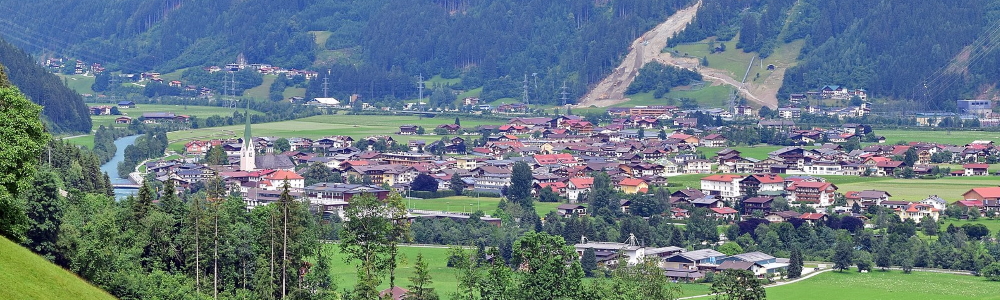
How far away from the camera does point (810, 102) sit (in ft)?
347

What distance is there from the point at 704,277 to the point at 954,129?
5361 centimetres

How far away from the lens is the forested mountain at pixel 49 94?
88000 mm

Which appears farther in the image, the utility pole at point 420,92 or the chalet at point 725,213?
the utility pole at point 420,92

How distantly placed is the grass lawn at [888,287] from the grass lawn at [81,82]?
290ft

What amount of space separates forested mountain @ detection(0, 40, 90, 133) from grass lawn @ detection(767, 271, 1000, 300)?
52831mm

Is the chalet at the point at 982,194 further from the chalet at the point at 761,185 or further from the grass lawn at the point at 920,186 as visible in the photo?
the chalet at the point at 761,185

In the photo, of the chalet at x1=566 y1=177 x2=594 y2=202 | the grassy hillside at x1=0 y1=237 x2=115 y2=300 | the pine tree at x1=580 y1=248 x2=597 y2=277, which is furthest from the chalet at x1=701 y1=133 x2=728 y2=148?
the grassy hillside at x1=0 y1=237 x2=115 y2=300

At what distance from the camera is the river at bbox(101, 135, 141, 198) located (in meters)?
60.7

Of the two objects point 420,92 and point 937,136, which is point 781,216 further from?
point 420,92

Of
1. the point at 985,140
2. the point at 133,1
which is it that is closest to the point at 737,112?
the point at 985,140

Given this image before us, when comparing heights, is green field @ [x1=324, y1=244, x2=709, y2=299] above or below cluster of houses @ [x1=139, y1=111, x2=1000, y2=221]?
below

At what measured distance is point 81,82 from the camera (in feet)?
424

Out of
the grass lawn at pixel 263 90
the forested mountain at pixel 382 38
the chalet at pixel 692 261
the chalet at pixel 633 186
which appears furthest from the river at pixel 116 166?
the forested mountain at pixel 382 38

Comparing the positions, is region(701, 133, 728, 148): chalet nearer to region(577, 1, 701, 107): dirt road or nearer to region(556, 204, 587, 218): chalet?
region(577, 1, 701, 107): dirt road
